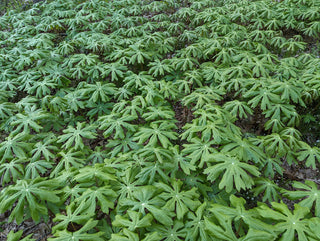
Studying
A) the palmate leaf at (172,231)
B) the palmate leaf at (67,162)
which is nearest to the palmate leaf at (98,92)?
the palmate leaf at (67,162)

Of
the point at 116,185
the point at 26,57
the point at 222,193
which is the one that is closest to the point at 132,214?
the point at 116,185

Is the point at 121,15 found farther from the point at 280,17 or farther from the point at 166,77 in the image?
the point at 280,17

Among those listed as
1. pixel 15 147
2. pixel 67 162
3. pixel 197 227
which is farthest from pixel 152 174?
pixel 15 147

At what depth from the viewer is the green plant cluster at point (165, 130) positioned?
1913 mm

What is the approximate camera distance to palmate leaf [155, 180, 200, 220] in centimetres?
198

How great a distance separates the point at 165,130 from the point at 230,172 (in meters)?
1.12

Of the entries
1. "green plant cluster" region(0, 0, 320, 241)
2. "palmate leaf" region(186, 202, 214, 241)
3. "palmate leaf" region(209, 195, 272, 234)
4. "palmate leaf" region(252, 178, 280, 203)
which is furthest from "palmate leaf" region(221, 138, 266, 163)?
"palmate leaf" region(186, 202, 214, 241)

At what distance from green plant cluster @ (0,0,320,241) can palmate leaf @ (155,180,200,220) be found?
0.4 inches

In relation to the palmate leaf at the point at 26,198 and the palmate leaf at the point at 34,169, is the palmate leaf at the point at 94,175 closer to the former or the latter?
the palmate leaf at the point at 26,198

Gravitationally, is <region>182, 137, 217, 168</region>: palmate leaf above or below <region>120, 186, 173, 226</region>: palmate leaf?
above

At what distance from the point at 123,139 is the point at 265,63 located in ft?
9.43

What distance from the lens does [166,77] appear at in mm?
4211

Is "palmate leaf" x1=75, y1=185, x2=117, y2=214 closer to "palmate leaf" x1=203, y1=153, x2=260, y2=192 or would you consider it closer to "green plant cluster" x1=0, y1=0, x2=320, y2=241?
"green plant cluster" x1=0, y1=0, x2=320, y2=241

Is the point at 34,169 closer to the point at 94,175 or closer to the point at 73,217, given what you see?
the point at 94,175
